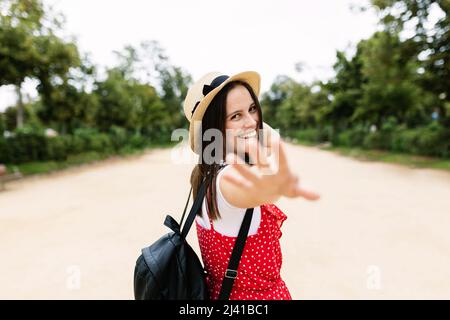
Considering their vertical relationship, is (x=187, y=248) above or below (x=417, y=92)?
below

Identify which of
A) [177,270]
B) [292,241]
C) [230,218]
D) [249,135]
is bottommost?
[292,241]

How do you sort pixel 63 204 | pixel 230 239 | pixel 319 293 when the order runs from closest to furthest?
1. pixel 230 239
2. pixel 319 293
3. pixel 63 204

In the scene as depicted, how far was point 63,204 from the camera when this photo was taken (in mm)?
7074

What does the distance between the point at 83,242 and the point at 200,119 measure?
389 centimetres

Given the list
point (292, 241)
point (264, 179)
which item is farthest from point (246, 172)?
point (292, 241)

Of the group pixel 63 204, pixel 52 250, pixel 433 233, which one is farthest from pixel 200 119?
pixel 63 204

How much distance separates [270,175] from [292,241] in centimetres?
383

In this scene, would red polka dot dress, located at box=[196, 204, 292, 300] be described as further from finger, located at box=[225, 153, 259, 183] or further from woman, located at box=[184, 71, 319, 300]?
finger, located at box=[225, 153, 259, 183]

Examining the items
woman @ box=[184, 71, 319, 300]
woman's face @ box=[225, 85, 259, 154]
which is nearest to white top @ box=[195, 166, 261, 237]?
woman @ box=[184, 71, 319, 300]

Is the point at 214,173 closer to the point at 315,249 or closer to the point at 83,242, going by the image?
the point at 315,249

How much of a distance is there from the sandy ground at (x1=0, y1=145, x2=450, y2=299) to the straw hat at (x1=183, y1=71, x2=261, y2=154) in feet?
7.21

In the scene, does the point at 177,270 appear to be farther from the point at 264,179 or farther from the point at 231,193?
the point at 264,179

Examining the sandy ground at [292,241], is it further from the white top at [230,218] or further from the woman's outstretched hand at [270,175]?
the woman's outstretched hand at [270,175]

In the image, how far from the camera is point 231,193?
0.99 m
